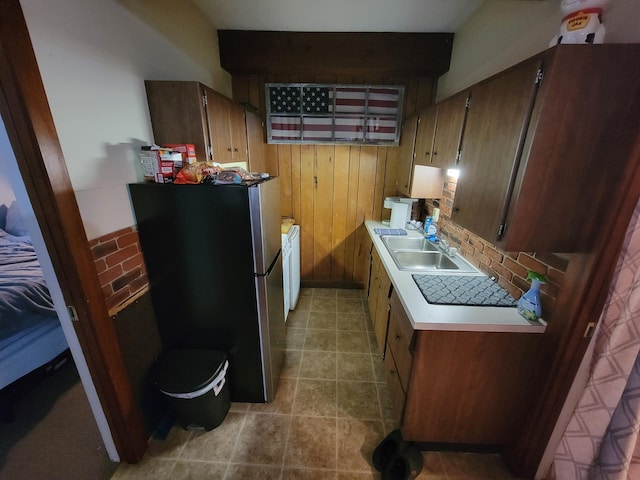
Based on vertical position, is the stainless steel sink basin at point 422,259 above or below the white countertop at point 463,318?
below

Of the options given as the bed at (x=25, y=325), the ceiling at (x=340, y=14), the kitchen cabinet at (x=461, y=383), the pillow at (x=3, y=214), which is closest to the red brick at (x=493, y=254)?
the kitchen cabinet at (x=461, y=383)

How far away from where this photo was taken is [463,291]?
1491mm

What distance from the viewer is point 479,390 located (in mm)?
1378

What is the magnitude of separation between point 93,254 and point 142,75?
41.8 inches

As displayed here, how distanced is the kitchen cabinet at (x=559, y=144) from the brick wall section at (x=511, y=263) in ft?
0.66

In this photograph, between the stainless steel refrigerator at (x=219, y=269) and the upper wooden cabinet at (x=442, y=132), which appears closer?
the stainless steel refrigerator at (x=219, y=269)

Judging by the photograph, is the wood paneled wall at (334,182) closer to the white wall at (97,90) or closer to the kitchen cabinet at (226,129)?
the kitchen cabinet at (226,129)

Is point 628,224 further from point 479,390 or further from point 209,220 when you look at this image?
point 209,220

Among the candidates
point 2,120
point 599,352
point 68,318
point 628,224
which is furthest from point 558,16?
point 68,318

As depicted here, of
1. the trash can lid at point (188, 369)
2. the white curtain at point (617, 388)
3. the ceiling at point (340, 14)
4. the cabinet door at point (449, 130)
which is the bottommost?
the trash can lid at point (188, 369)

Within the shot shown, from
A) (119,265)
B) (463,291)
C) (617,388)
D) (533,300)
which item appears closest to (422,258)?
(463,291)

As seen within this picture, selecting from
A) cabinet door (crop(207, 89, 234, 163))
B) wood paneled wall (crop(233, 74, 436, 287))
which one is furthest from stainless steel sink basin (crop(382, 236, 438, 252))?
cabinet door (crop(207, 89, 234, 163))

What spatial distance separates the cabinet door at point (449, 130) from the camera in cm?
150

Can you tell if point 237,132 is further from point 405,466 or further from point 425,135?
point 405,466
